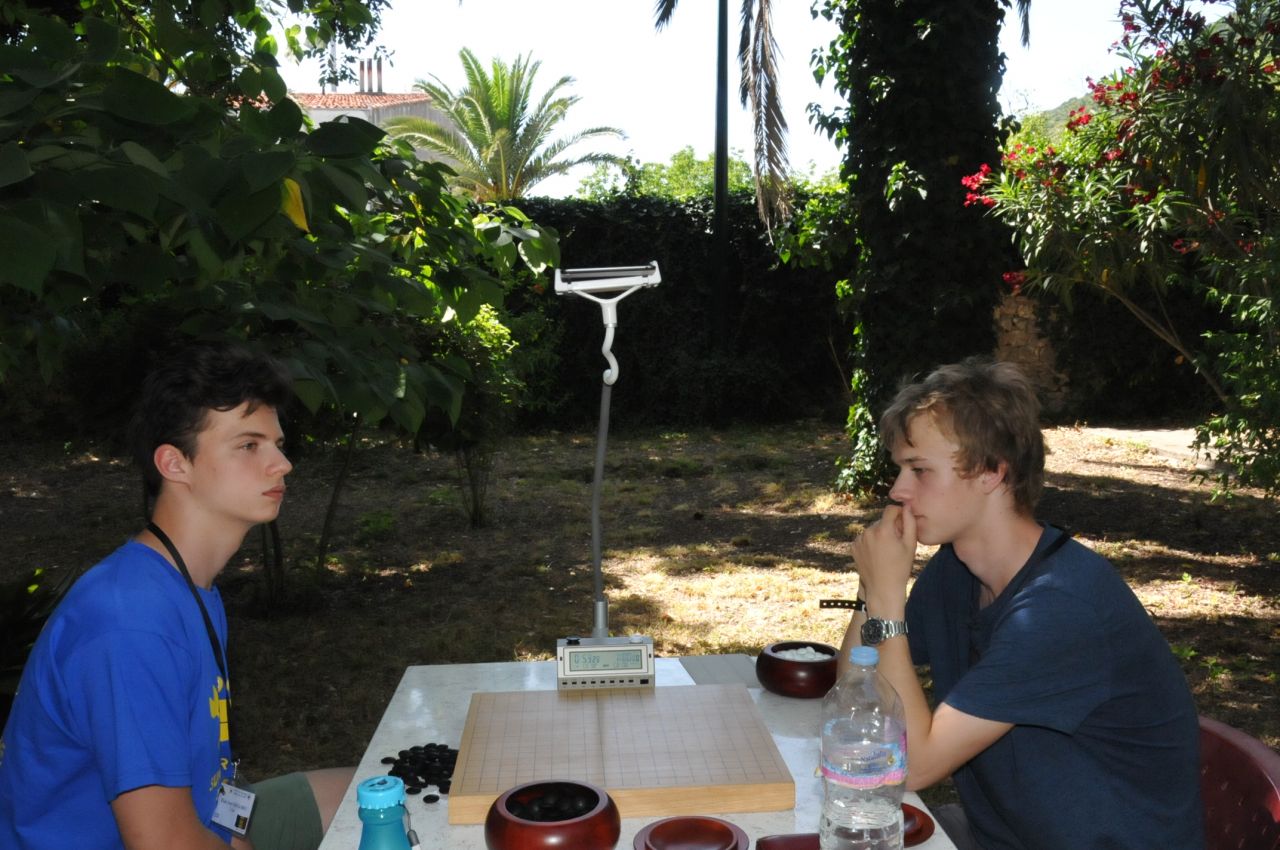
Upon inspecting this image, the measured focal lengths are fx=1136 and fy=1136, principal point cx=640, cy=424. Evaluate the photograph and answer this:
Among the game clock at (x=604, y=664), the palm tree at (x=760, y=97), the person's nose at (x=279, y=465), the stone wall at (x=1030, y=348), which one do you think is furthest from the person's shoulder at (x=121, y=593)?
the stone wall at (x=1030, y=348)

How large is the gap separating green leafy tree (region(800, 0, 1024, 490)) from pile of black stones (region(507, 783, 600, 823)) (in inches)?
264

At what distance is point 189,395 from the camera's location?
6.42 ft

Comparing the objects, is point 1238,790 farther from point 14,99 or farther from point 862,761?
point 14,99

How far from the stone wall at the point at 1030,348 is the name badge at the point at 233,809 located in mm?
11875

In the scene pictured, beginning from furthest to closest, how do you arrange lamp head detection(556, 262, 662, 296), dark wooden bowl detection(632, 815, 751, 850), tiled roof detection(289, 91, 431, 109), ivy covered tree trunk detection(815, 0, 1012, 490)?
tiled roof detection(289, 91, 431, 109), ivy covered tree trunk detection(815, 0, 1012, 490), lamp head detection(556, 262, 662, 296), dark wooden bowl detection(632, 815, 751, 850)

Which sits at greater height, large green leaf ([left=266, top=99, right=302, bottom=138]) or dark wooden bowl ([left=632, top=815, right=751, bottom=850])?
large green leaf ([left=266, top=99, right=302, bottom=138])

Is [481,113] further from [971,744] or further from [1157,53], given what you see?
[971,744]

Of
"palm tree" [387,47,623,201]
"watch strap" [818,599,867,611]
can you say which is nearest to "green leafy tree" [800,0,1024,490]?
"watch strap" [818,599,867,611]

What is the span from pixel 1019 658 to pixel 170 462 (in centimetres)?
144

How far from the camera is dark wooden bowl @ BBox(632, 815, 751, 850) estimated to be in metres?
1.50

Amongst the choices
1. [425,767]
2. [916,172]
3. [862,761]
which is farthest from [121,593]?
[916,172]

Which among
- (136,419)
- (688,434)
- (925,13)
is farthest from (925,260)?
(136,419)

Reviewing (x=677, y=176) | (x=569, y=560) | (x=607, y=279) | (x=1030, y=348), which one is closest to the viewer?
(x=607, y=279)

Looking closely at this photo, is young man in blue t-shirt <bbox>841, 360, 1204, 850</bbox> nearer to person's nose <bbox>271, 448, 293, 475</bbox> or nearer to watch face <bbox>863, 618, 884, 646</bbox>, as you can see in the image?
watch face <bbox>863, 618, 884, 646</bbox>
